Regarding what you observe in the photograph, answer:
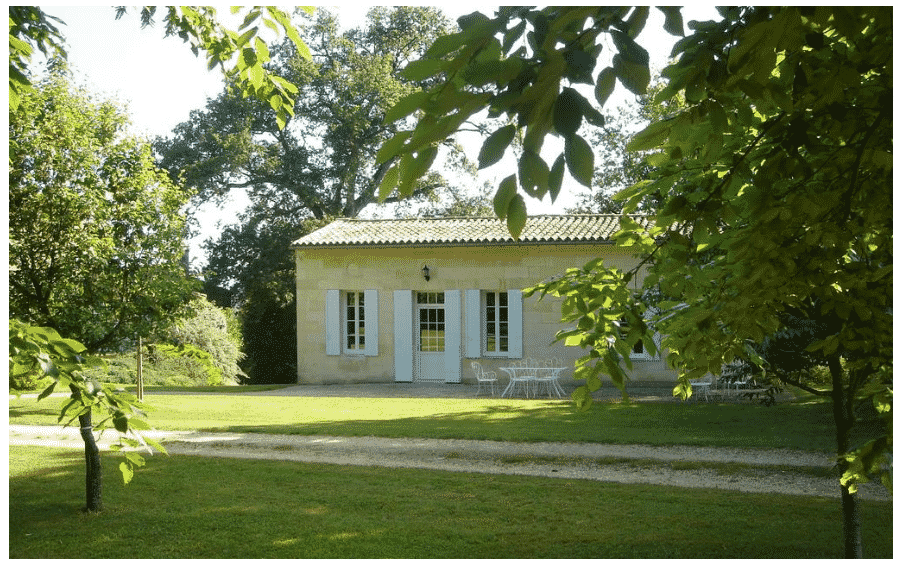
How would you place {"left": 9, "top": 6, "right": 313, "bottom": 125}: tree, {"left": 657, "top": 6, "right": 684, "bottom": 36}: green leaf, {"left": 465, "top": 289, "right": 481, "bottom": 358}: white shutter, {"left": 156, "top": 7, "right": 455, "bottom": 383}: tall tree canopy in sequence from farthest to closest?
{"left": 156, "top": 7, "right": 455, "bottom": 383}: tall tree canopy → {"left": 465, "top": 289, "right": 481, "bottom": 358}: white shutter → {"left": 9, "top": 6, "right": 313, "bottom": 125}: tree → {"left": 657, "top": 6, "right": 684, "bottom": 36}: green leaf

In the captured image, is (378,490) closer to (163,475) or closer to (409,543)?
(409,543)

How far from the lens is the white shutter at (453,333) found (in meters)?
15.2

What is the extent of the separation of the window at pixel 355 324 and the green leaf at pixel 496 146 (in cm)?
1467

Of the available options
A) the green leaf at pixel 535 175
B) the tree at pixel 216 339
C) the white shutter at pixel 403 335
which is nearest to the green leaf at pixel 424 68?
the green leaf at pixel 535 175

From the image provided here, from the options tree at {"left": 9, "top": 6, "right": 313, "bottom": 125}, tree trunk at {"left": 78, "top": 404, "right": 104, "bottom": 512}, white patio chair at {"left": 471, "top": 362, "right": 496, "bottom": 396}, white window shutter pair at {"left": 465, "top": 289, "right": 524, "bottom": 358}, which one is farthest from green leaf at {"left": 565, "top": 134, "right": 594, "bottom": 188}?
white window shutter pair at {"left": 465, "top": 289, "right": 524, "bottom": 358}

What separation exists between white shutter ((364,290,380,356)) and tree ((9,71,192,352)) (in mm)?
7582

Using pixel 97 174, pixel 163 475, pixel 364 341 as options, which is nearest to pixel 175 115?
pixel 364 341

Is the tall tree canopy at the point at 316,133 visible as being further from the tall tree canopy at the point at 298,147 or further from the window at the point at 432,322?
the window at the point at 432,322

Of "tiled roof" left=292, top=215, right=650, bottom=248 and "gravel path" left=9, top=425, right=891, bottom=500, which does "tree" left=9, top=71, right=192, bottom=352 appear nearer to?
"gravel path" left=9, top=425, right=891, bottom=500

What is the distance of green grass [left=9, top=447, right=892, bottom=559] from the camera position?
440 cm

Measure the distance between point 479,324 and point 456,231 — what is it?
210cm

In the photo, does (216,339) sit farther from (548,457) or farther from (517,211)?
(517,211)

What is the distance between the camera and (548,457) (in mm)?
7074

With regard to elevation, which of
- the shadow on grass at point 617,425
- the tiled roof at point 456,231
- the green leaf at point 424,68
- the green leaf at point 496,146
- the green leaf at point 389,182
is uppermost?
the tiled roof at point 456,231
